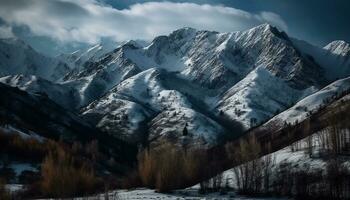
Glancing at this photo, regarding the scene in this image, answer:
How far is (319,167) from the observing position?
106m

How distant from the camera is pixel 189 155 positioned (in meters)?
125

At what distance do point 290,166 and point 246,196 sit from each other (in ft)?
59.7

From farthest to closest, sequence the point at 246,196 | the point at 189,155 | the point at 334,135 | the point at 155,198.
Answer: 1. the point at 189,155
2. the point at 334,135
3. the point at 246,196
4. the point at 155,198

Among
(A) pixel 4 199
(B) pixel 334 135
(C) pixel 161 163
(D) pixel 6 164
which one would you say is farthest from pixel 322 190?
(D) pixel 6 164

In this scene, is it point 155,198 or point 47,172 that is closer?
point 155,198

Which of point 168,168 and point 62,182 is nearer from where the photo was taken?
point 62,182

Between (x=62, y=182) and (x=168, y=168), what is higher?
(x=168, y=168)

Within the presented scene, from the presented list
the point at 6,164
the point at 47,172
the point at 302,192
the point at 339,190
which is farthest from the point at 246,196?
the point at 6,164

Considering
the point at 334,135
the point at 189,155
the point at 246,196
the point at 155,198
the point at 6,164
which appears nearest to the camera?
the point at 155,198

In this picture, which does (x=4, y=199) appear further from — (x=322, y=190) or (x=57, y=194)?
(x=322, y=190)

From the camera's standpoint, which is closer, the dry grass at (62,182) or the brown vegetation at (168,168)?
the dry grass at (62,182)

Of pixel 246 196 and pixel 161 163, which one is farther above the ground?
pixel 161 163

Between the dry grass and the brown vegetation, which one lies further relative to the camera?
the brown vegetation

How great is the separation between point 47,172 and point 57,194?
14.1m
